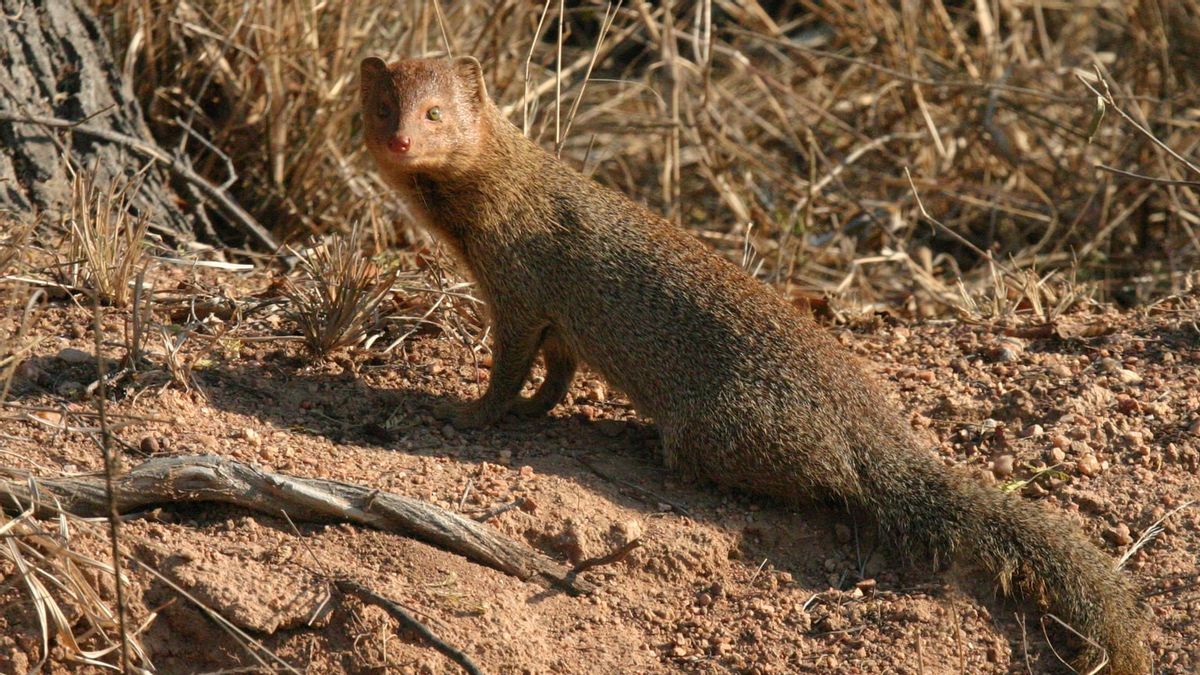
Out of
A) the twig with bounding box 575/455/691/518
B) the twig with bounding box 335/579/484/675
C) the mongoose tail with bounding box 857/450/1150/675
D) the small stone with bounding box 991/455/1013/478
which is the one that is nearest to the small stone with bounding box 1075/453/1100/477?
the small stone with bounding box 991/455/1013/478

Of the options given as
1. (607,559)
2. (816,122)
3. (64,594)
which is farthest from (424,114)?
(816,122)

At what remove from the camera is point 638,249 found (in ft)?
13.3

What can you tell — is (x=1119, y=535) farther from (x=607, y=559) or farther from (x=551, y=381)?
(x=551, y=381)

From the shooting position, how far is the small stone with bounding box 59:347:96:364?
3.83 metres

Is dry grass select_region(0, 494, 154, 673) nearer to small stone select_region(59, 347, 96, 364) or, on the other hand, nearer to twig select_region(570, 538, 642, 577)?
small stone select_region(59, 347, 96, 364)

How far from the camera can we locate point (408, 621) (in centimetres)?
310

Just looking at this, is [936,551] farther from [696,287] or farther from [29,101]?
[29,101]

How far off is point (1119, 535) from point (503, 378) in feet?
6.16

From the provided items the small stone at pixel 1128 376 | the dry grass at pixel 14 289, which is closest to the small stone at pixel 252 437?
the dry grass at pixel 14 289

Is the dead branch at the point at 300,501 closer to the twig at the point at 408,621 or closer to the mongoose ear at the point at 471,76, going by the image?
the twig at the point at 408,621

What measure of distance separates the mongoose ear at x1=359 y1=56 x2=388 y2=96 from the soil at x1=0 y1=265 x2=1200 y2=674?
0.83m

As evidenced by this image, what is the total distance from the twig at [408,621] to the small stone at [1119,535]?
6.07ft

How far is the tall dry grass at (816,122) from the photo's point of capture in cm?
548

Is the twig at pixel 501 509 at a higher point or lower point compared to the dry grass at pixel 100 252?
lower
